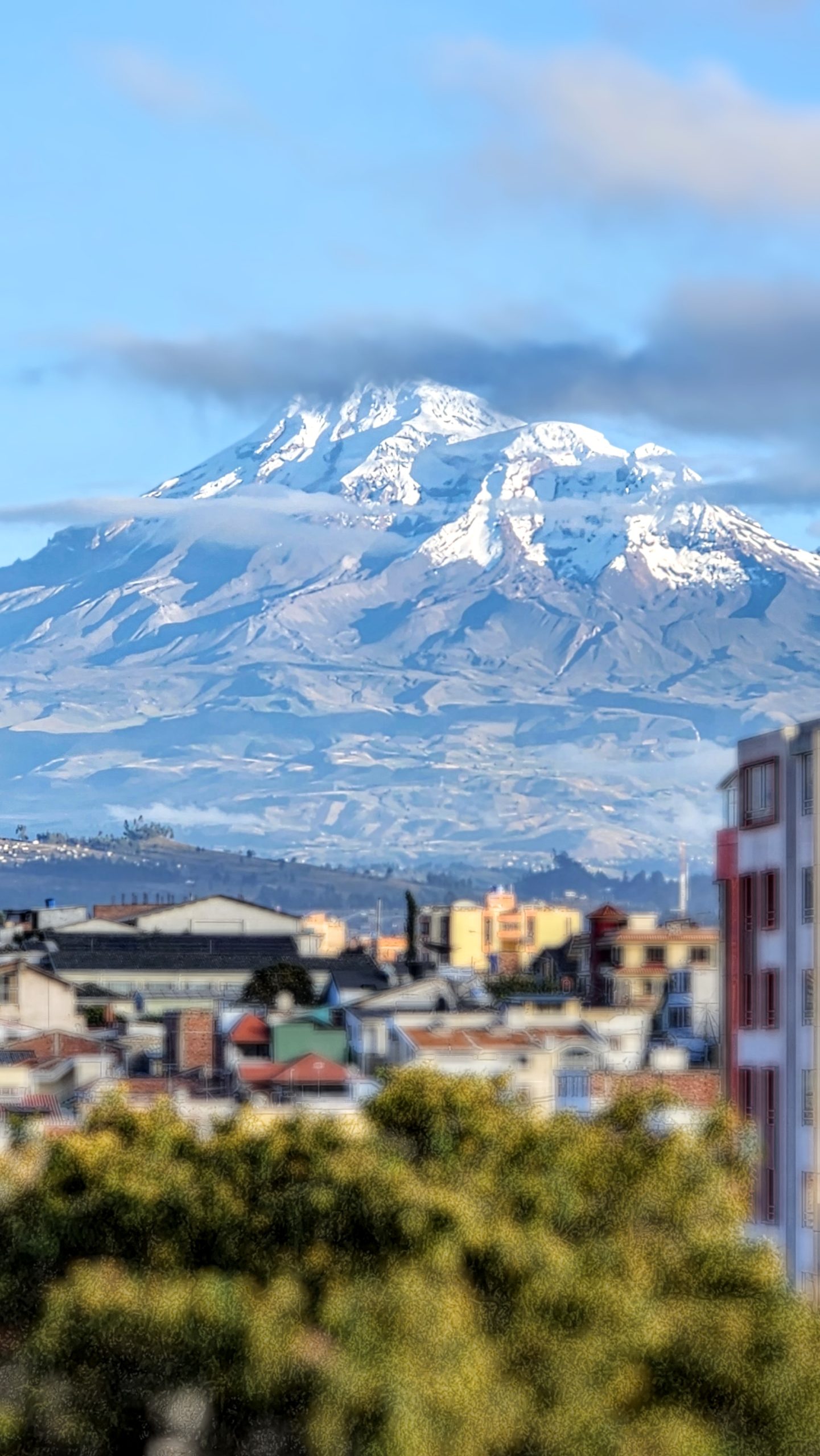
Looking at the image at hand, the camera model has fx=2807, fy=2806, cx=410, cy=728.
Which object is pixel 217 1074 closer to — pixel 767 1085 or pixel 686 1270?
pixel 767 1085

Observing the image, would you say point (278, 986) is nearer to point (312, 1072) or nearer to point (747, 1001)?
point (312, 1072)

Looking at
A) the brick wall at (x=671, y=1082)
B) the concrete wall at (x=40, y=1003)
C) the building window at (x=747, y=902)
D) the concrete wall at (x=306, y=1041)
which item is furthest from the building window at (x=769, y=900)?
the concrete wall at (x=40, y=1003)

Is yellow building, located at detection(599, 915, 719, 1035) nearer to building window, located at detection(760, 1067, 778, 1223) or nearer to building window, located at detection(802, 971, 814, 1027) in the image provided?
building window, located at detection(760, 1067, 778, 1223)

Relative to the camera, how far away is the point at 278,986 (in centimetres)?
10538

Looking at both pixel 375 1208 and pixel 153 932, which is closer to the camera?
pixel 375 1208

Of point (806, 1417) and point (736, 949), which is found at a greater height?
point (736, 949)

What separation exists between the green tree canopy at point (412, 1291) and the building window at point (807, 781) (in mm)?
6816

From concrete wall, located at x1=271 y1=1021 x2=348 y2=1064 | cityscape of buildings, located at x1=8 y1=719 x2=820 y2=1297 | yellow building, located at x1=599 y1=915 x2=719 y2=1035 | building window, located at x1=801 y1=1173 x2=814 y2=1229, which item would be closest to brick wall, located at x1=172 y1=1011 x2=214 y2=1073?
cityscape of buildings, located at x1=8 y1=719 x2=820 y2=1297

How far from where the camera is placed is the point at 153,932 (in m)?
153

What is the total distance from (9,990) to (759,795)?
6039cm

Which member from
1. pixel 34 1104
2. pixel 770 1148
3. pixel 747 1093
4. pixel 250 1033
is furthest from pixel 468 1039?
pixel 770 1148

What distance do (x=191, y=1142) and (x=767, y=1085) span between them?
9.26m

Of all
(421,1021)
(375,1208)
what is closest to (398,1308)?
(375,1208)

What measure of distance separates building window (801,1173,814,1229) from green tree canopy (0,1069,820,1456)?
4973 mm
